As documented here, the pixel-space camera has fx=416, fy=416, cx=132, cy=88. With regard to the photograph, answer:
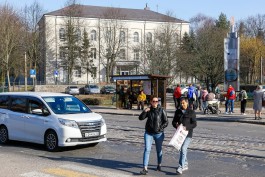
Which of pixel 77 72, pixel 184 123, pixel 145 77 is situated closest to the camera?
pixel 184 123

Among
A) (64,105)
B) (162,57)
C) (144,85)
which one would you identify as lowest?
(64,105)

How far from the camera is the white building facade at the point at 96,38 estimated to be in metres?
79.2

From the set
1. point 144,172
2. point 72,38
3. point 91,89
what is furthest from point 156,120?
point 72,38

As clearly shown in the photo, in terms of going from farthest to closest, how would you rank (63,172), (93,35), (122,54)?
(93,35)
(122,54)
(63,172)

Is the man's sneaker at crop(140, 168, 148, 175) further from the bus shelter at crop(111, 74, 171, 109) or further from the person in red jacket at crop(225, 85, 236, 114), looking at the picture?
the bus shelter at crop(111, 74, 171, 109)

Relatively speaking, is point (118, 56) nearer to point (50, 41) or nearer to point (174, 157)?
point (50, 41)

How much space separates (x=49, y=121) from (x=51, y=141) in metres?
0.59

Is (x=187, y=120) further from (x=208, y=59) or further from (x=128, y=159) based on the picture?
(x=208, y=59)

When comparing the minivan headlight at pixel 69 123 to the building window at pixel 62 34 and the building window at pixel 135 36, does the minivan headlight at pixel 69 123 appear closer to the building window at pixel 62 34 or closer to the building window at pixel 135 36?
the building window at pixel 62 34

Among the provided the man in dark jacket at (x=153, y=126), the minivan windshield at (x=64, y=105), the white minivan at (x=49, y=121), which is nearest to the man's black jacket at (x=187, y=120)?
the man in dark jacket at (x=153, y=126)

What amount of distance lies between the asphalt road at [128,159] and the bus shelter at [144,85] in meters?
13.2

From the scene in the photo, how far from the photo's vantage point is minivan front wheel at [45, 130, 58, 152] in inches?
477

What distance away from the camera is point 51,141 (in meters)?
12.2

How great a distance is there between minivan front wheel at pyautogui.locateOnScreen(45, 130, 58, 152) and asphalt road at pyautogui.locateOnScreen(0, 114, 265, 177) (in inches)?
8.5
